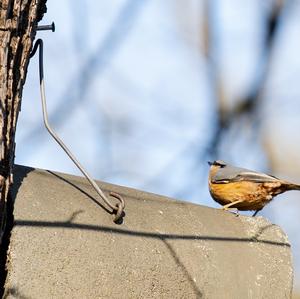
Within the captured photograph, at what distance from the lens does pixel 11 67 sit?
1.69 meters

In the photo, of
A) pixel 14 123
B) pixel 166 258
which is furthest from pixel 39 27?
pixel 166 258

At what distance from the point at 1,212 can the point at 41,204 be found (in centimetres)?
14

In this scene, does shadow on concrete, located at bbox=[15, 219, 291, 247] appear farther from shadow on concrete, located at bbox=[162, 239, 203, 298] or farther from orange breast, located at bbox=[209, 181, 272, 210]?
orange breast, located at bbox=[209, 181, 272, 210]

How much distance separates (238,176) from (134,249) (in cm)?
169

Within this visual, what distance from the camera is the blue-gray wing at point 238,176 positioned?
347 centimetres

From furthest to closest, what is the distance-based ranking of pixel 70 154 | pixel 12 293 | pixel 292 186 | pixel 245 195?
pixel 292 186
pixel 245 195
pixel 70 154
pixel 12 293

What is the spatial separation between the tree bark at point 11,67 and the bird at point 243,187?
182cm

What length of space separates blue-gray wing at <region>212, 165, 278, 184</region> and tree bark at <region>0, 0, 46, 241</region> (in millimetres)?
1880

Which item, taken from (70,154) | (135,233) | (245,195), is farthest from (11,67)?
(245,195)

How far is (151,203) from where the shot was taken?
2148 millimetres

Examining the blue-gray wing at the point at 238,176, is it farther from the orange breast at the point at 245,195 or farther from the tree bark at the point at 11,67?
the tree bark at the point at 11,67

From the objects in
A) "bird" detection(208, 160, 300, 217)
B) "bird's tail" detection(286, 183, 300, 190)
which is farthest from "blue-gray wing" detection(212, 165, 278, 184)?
"bird's tail" detection(286, 183, 300, 190)

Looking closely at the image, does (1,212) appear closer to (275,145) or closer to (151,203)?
(151,203)

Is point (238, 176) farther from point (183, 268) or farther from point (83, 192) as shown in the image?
point (83, 192)
